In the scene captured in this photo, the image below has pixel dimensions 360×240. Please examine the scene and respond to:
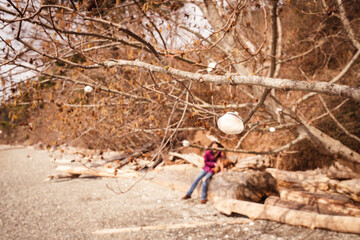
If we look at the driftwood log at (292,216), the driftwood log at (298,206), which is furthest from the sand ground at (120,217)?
the driftwood log at (298,206)

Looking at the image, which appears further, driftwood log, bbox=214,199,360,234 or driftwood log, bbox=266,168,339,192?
driftwood log, bbox=266,168,339,192

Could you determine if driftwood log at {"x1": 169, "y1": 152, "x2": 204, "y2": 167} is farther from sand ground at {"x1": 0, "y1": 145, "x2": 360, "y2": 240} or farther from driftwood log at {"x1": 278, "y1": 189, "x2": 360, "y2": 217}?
driftwood log at {"x1": 278, "y1": 189, "x2": 360, "y2": 217}

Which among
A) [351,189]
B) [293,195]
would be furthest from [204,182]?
[351,189]

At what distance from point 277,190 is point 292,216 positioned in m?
1.79

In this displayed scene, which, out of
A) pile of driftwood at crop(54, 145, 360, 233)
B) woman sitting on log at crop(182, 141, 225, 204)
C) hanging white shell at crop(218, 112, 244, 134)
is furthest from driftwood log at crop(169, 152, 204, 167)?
hanging white shell at crop(218, 112, 244, 134)

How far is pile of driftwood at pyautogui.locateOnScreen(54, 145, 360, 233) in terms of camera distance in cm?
319

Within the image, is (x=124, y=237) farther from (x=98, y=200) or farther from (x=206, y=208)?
(x=98, y=200)

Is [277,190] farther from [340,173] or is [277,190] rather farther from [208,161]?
[208,161]

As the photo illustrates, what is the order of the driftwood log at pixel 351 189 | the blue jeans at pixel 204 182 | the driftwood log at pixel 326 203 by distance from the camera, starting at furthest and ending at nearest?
the blue jeans at pixel 204 182
the driftwood log at pixel 351 189
the driftwood log at pixel 326 203

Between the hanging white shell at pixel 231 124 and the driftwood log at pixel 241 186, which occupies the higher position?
the hanging white shell at pixel 231 124

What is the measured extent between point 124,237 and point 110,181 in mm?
3776

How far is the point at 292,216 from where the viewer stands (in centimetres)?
332

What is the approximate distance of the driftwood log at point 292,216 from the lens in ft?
9.62

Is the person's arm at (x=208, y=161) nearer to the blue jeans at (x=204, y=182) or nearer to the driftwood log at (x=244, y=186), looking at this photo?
the blue jeans at (x=204, y=182)
